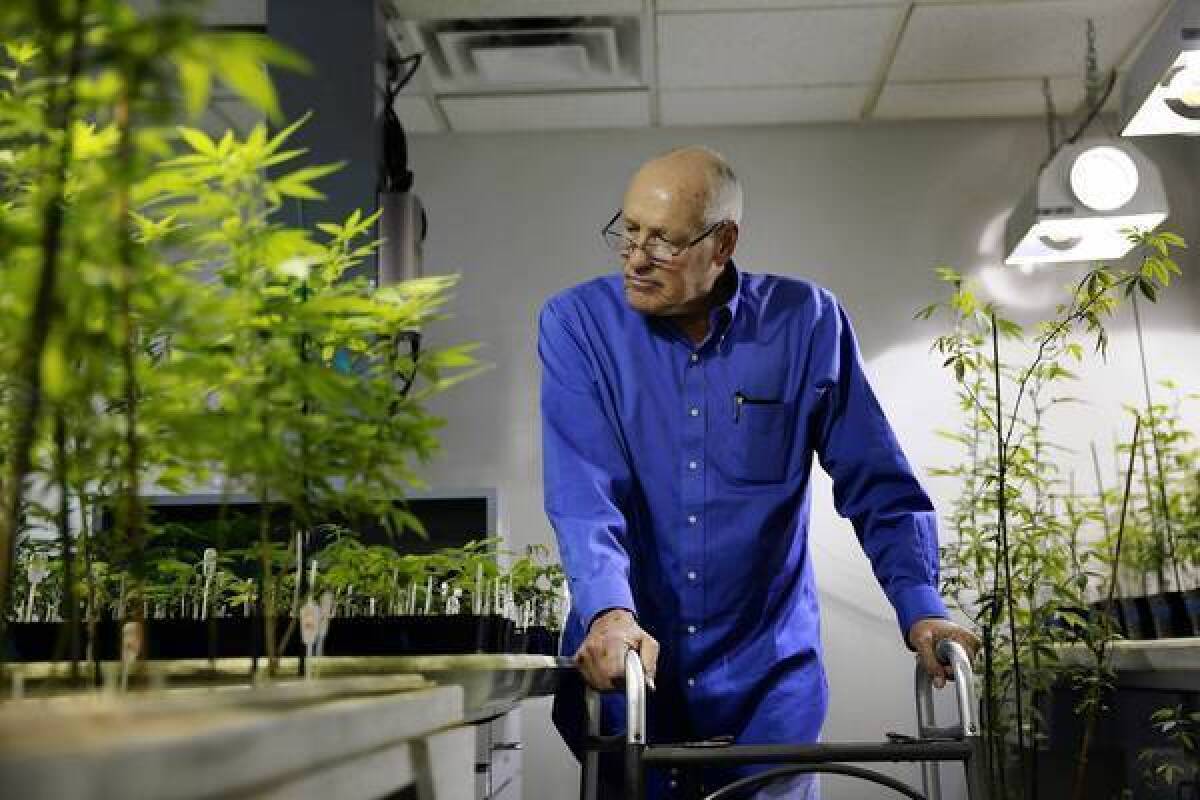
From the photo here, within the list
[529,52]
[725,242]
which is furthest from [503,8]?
[725,242]

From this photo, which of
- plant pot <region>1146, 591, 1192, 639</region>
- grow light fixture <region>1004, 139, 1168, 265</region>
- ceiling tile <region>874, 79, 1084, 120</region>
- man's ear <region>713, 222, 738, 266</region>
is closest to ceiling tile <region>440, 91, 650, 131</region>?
ceiling tile <region>874, 79, 1084, 120</region>

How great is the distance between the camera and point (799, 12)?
432 centimetres

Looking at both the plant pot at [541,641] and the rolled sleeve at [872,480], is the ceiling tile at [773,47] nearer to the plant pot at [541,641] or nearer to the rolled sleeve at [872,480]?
the plant pot at [541,641]

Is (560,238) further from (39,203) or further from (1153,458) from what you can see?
(39,203)

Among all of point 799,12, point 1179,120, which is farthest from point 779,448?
point 799,12

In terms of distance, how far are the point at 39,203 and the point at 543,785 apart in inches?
173

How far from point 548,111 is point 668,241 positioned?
128 inches

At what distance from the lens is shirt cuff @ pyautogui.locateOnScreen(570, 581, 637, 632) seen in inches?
66.7

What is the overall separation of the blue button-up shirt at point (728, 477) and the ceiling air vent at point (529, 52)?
2.58 meters

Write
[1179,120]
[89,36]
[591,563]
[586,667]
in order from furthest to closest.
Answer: [1179,120] → [591,563] → [586,667] → [89,36]

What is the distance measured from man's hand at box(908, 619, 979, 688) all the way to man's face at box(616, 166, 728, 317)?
0.62 metres

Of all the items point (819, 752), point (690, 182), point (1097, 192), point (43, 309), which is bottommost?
point (819, 752)

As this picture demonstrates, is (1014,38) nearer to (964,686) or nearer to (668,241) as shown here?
(668,241)

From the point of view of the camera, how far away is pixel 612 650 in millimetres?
1583
